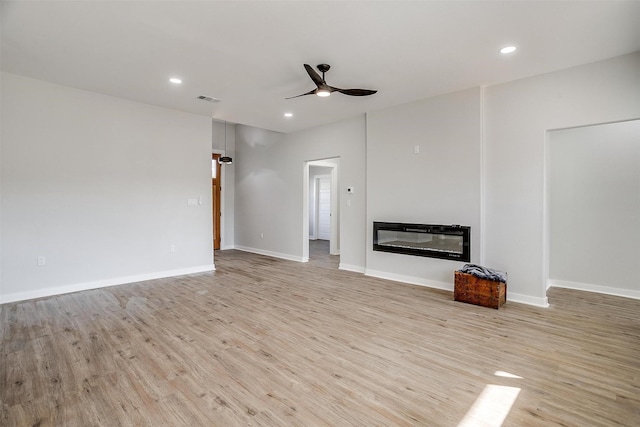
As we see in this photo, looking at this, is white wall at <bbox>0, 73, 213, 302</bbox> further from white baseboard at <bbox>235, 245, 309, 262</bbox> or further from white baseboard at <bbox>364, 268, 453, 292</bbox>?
white baseboard at <bbox>364, 268, 453, 292</bbox>

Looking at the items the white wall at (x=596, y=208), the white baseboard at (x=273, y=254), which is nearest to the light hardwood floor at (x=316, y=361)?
the white wall at (x=596, y=208)

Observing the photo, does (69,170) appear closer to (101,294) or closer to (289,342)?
(101,294)

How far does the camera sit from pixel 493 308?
372cm

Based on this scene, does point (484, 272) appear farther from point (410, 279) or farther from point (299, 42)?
point (299, 42)

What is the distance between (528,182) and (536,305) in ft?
5.06

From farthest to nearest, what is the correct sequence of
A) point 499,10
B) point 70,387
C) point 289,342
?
point 289,342 → point 499,10 → point 70,387

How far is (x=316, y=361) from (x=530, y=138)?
3705 mm

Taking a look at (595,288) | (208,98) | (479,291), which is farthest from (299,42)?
(595,288)

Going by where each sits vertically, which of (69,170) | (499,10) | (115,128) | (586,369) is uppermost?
(499,10)

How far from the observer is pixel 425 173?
476cm

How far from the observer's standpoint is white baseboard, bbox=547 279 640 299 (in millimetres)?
4199

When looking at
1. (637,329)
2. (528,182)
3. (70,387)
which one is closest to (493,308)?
(637,329)

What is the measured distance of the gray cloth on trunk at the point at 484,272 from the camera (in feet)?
12.4

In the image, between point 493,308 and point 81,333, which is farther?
point 493,308
